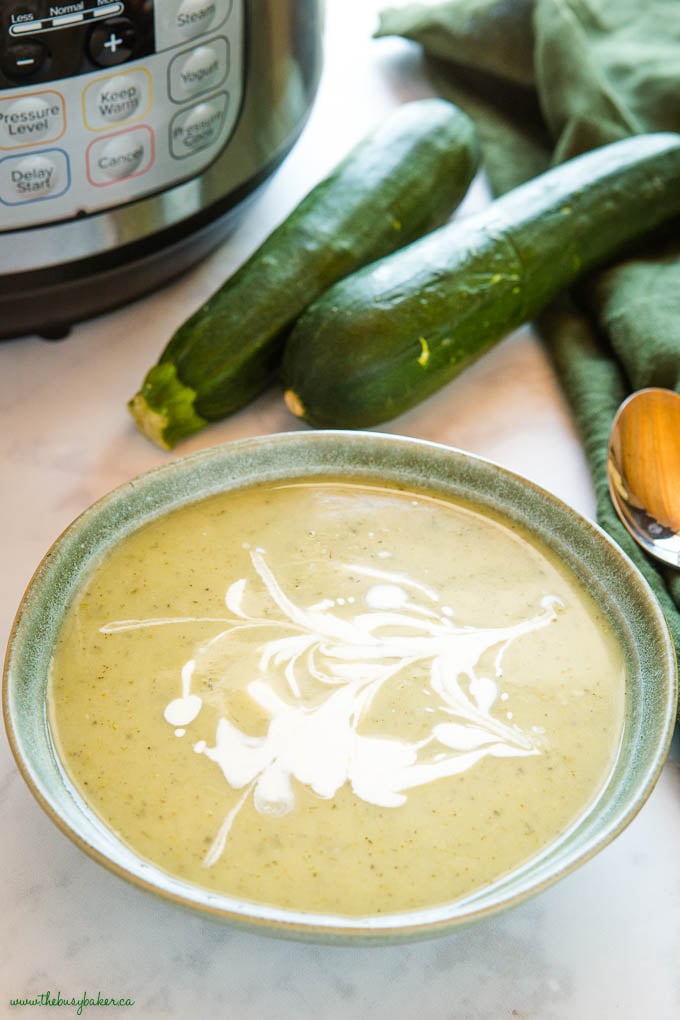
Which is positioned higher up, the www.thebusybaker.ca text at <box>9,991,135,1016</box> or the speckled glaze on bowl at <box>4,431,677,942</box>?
the speckled glaze on bowl at <box>4,431,677,942</box>

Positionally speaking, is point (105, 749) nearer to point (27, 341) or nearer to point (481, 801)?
point (481, 801)

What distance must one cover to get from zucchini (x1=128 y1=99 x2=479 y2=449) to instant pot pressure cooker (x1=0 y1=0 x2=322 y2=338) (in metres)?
0.06

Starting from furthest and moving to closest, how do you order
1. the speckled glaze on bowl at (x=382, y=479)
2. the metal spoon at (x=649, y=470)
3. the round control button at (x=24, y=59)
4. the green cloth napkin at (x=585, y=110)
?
the green cloth napkin at (x=585, y=110) < the metal spoon at (x=649, y=470) < the round control button at (x=24, y=59) < the speckled glaze on bowl at (x=382, y=479)

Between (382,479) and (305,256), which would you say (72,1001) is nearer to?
(382,479)

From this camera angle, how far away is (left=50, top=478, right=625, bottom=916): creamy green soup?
563mm

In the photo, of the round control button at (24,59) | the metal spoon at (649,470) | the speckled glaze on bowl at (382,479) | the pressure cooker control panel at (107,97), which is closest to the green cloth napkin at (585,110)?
the metal spoon at (649,470)

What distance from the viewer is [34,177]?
747 millimetres

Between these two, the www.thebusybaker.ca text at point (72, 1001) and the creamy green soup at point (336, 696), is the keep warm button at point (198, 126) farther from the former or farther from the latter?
the www.thebusybaker.ca text at point (72, 1001)

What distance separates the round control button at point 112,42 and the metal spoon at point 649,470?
434mm

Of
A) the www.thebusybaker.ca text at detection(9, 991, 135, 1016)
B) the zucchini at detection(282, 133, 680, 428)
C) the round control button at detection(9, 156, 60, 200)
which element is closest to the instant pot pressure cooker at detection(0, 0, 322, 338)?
the round control button at detection(9, 156, 60, 200)

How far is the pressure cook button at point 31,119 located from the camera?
71cm

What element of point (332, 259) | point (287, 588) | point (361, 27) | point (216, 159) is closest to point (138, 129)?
point (216, 159)

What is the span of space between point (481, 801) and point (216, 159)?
1.69 ft

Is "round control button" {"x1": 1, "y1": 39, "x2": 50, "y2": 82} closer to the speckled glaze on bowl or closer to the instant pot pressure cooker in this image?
the instant pot pressure cooker
